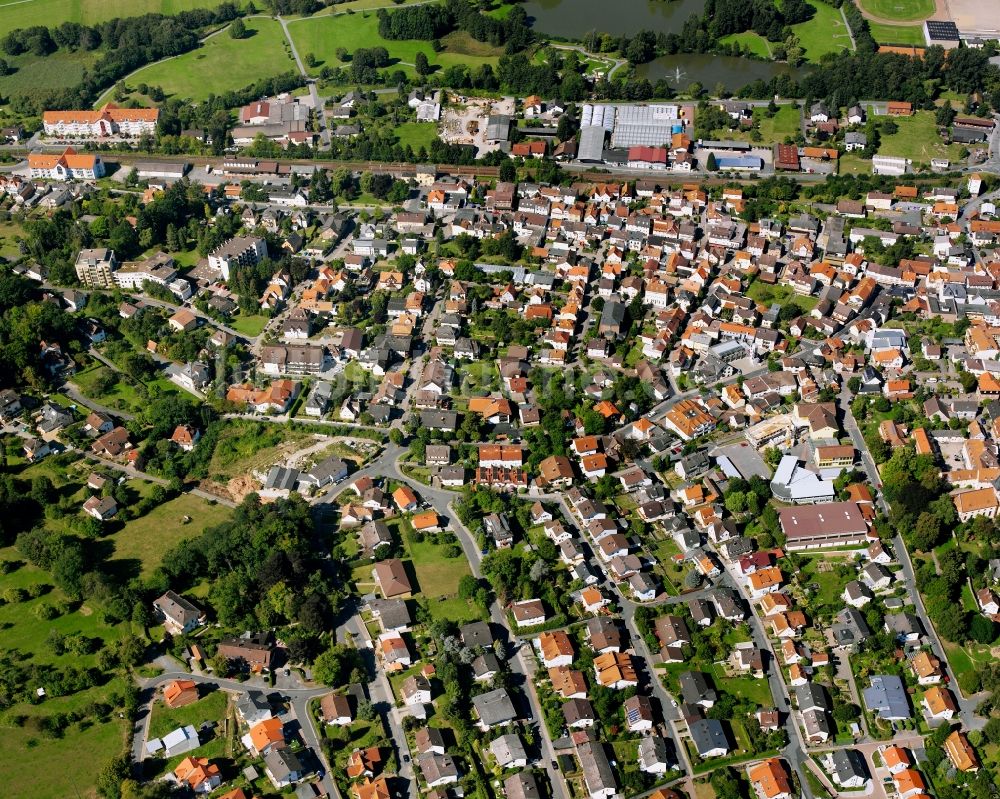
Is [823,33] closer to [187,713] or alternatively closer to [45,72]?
[45,72]

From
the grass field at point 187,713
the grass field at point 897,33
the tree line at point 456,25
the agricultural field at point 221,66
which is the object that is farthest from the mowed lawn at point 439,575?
the grass field at point 897,33

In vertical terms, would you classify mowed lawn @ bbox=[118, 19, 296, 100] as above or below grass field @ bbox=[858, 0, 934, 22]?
below

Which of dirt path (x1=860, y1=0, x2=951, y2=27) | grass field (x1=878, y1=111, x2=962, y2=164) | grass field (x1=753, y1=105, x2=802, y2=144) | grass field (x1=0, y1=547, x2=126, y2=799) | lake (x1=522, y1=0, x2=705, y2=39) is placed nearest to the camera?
grass field (x1=0, y1=547, x2=126, y2=799)

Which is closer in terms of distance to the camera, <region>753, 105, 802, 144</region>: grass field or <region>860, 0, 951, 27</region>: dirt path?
<region>753, 105, 802, 144</region>: grass field

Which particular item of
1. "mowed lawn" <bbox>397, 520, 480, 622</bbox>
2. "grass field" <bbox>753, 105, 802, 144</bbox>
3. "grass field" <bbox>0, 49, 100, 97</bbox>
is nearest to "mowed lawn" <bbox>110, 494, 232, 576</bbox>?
"mowed lawn" <bbox>397, 520, 480, 622</bbox>

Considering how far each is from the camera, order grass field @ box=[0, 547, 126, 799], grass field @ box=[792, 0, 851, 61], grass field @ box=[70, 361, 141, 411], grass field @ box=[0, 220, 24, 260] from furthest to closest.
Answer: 1. grass field @ box=[792, 0, 851, 61]
2. grass field @ box=[0, 220, 24, 260]
3. grass field @ box=[70, 361, 141, 411]
4. grass field @ box=[0, 547, 126, 799]

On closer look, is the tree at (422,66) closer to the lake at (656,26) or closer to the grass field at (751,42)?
the lake at (656,26)

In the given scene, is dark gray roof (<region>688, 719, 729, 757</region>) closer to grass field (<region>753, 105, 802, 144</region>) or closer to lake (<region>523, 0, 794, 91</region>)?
grass field (<region>753, 105, 802, 144</region>)
